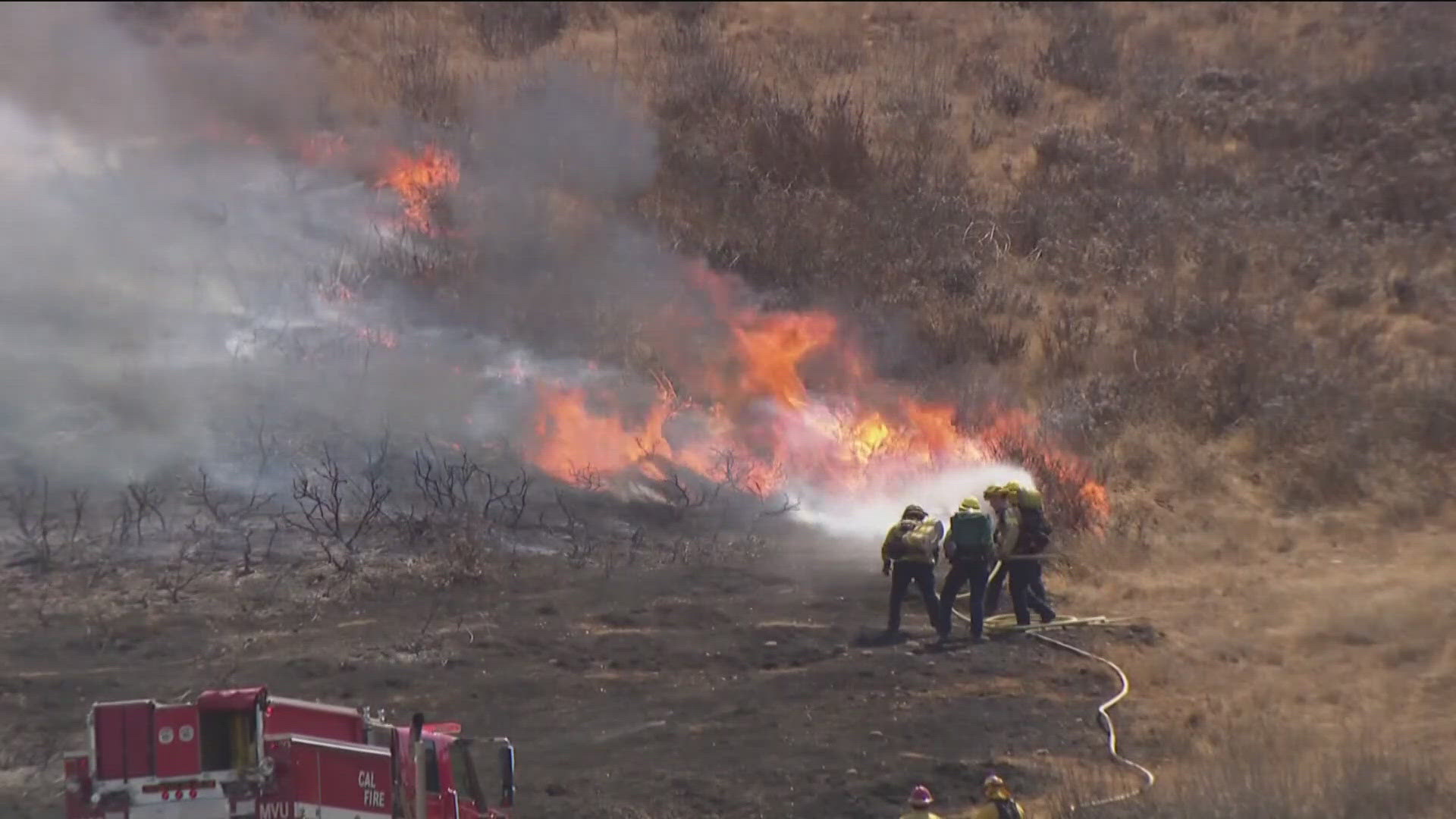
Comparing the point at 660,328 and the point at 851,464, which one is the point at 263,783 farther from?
the point at 660,328

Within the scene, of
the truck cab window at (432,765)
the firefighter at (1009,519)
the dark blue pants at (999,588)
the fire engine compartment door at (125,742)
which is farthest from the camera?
the dark blue pants at (999,588)

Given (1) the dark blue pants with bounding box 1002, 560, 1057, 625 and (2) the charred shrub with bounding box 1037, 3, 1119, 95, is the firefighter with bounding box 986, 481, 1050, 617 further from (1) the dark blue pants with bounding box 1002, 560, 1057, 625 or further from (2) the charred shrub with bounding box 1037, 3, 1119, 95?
(2) the charred shrub with bounding box 1037, 3, 1119, 95

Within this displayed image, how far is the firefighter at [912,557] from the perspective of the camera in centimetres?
1356

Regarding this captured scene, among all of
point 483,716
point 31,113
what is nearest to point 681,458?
point 483,716

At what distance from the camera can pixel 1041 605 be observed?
47.8 feet

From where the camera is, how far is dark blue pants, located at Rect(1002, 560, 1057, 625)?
46.9 ft

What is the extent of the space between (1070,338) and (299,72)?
491 inches

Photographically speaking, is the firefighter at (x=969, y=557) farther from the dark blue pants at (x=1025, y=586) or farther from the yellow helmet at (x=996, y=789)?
the yellow helmet at (x=996, y=789)

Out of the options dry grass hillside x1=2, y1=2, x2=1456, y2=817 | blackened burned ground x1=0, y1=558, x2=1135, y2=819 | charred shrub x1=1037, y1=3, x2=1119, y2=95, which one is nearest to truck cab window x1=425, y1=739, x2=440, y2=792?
blackened burned ground x1=0, y1=558, x2=1135, y2=819

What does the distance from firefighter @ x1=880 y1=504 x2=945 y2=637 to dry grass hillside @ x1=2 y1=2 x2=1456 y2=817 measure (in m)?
0.97

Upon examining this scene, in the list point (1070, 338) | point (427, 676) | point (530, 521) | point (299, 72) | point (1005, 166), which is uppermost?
point (299, 72)

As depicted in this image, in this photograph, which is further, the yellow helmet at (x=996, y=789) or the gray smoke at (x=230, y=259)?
the gray smoke at (x=230, y=259)

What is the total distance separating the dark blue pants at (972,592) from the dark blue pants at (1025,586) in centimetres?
29

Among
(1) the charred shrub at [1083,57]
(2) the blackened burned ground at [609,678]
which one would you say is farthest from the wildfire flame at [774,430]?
(1) the charred shrub at [1083,57]
